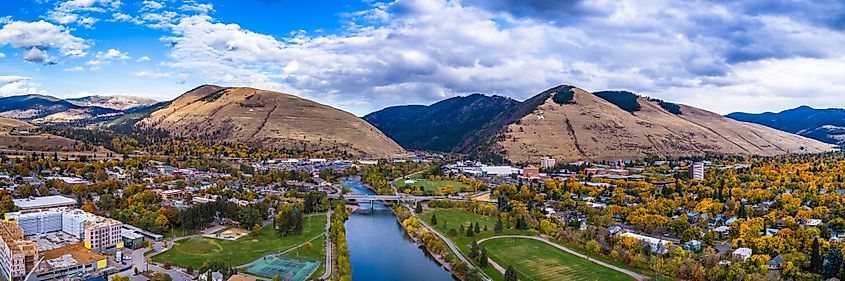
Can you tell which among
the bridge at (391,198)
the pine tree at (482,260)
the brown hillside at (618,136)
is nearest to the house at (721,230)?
the pine tree at (482,260)

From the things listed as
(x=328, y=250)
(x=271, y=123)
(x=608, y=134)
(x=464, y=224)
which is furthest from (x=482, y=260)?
(x=271, y=123)

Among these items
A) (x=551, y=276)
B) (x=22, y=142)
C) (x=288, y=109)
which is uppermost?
(x=288, y=109)

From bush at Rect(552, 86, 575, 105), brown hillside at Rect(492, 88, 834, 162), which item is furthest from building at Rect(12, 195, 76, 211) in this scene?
bush at Rect(552, 86, 575, 105)

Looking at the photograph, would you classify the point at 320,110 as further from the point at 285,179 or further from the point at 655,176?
the point at 655,176

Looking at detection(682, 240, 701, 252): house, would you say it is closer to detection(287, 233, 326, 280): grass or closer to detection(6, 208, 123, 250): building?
detection(287, 233, 326, 280): grass

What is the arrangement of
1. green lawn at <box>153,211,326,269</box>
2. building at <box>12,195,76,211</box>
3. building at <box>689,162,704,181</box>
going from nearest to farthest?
1. green lawn at <box>153,211,326,269</box>
2. building at <box>12,195,76,211</box>
3. building at <box>689,162,704,181</box>

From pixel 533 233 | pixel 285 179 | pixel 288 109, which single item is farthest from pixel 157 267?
pixel 288 109
